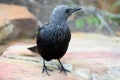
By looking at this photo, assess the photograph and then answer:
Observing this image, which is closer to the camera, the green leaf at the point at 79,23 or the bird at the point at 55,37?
the bird at the point at 55,37

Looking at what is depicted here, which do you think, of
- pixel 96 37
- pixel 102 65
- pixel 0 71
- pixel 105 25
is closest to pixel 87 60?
pixel 102 65

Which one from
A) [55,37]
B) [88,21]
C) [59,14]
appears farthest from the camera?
[88,21]

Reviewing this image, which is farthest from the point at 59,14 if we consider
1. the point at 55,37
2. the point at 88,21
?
the point at 88,21

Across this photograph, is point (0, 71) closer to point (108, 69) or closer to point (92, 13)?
point (108, 69)

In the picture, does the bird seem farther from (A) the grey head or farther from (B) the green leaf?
(B) the green leaf

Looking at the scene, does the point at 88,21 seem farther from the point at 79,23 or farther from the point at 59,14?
the point at 59,14

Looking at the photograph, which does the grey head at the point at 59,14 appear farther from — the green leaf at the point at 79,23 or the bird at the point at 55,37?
the green leaf at the point at 79,23

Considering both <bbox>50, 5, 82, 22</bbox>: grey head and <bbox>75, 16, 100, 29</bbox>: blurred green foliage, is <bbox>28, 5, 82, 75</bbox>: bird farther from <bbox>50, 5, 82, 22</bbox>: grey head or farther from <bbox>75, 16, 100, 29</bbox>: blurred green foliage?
<bbox>75, 16, 100, 29</bbox>: blurred green foliage

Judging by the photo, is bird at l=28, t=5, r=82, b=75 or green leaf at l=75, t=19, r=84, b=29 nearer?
bird at l=28, t=5, r=82, b=75

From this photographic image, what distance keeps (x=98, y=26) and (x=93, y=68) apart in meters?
3.78

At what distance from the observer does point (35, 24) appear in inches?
293

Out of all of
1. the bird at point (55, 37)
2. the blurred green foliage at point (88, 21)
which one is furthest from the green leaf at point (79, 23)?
the bird at point (55, 37)

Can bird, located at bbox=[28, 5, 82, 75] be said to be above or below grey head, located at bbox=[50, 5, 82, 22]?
below

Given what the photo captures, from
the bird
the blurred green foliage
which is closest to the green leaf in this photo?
the blurred green foliage
